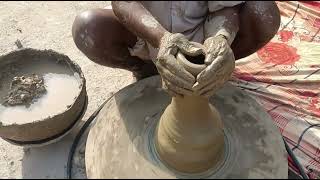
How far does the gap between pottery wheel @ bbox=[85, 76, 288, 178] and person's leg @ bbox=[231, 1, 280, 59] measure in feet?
0.94

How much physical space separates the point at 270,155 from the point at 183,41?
0.56 meters

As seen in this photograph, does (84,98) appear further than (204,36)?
Yes

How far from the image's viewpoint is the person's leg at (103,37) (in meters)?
2.15

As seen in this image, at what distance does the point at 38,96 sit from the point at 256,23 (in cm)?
104

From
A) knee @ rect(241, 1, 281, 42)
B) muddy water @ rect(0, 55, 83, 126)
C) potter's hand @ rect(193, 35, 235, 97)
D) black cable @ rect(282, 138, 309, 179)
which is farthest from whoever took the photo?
muddy water @ rect(0, 55, 83, 126)

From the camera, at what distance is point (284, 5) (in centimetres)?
299

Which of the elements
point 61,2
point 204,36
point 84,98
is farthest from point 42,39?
point 204,36

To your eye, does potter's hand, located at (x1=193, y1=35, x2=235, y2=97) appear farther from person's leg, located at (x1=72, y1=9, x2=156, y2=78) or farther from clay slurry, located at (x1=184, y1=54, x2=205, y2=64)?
person's leg, located at (x1=72, y1=9, x2=156, y2=78)

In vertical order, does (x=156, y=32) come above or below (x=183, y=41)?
below

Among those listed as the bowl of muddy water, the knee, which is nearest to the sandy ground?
the bowl of muddy water

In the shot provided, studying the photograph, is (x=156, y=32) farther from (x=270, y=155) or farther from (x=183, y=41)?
(x=270, y=155)

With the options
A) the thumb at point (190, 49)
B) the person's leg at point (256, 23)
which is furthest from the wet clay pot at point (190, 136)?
the person's leg at point (256, 23)

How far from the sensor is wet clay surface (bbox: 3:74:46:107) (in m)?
2.19

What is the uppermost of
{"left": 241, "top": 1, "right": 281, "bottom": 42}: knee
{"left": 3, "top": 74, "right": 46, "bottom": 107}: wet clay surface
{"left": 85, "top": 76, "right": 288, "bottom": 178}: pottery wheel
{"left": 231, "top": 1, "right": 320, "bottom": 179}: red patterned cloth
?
{"left": 241, "top": 1, "right": 281, "bottom": 42}: knee
